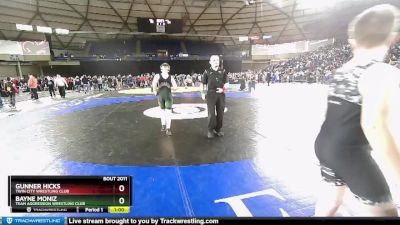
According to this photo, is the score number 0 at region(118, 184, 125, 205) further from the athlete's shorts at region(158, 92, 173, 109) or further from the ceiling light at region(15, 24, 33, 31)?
the athlete's shorts at region(158, 92, 173, 109)

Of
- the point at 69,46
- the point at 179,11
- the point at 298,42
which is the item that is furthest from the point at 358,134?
the point at 69,46

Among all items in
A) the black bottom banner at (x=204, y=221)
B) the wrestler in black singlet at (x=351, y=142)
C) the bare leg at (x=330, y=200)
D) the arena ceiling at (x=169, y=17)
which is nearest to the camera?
the wrestler in black singlet at (x=351, y=142)

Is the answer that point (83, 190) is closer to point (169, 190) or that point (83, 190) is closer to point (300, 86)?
point (169, 190)

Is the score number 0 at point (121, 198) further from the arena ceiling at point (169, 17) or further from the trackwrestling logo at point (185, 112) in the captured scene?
the trackwrestling logo at point (185, 112)

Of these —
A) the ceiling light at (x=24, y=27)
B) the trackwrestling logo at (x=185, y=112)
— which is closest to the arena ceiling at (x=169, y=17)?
the ceiling light at (x=24, y=27)

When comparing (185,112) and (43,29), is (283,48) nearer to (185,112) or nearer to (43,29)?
(43,29)

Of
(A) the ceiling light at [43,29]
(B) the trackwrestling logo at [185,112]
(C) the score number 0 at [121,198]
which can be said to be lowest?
(C) the score number 0 at [121,198]

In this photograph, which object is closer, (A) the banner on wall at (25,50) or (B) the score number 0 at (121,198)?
(B) the score number 0 at (121,198)
